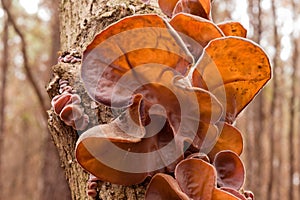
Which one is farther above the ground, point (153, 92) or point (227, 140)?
point (153, 92)

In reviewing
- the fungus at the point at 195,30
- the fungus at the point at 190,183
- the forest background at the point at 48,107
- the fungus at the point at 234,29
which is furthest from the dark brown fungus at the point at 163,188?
the forest background at the point at 48,107

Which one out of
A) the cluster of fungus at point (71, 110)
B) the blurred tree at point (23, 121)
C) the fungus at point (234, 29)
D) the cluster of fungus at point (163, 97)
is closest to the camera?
the cluster of fungus at point (163, 97)

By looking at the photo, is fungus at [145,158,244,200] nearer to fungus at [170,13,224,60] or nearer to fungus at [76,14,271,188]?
fungus at [76,14,271,188]

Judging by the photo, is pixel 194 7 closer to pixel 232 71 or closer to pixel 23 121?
pixel 232 71

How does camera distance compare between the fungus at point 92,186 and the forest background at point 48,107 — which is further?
the forest background at point 48,107

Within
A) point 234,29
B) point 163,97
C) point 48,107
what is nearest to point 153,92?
point 163,97

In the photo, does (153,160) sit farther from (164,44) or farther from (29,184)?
(29,184)

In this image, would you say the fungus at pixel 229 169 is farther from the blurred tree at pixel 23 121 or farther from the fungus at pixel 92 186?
the blurred tree at pixel 23 121
